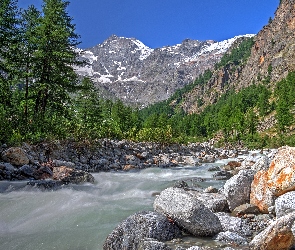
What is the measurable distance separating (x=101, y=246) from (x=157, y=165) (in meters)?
18.8

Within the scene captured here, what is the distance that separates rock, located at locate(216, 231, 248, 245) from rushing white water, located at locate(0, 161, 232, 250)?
2831mm

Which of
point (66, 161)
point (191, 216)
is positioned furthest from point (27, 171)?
point (191, 216)

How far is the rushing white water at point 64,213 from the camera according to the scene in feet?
23.8

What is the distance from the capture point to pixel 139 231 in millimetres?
6402

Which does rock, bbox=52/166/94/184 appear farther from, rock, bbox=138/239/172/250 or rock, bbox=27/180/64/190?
rock, bbox=138/239/172/250

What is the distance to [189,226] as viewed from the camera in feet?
22.8

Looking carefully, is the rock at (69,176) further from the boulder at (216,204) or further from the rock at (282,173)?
the rock at (282,173)

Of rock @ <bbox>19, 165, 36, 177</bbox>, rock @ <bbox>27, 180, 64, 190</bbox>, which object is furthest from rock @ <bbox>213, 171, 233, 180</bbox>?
rock @ <bbox>19, 165, 36, 177</bbox>

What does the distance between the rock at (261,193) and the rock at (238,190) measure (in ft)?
0.75

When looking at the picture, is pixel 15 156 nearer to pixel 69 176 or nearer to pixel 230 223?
pixel 69 176

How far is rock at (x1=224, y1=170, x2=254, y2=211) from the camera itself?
9219 millimetres

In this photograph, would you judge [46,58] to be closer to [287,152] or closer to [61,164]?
[61,164]

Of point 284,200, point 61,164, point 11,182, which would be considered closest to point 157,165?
point 61,164

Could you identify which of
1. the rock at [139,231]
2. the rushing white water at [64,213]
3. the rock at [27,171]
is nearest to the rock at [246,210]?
the rock at [139,231]
